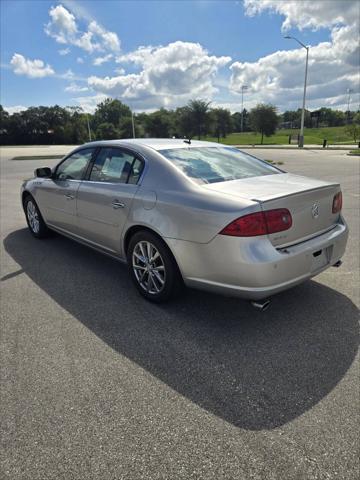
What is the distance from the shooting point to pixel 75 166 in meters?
4.69

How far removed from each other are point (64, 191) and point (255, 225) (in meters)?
2.97

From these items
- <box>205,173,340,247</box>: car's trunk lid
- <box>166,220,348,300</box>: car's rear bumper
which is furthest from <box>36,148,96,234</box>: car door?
<box>205,173,340,247</box>: car's trunk lid

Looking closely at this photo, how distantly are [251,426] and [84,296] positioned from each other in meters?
2.26

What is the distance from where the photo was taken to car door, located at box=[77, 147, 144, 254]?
3.66 m

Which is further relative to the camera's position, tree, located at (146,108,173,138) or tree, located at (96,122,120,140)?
tree, located at (96,122,120,140)

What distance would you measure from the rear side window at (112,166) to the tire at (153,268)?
0.74m

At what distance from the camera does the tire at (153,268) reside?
10.6 ft

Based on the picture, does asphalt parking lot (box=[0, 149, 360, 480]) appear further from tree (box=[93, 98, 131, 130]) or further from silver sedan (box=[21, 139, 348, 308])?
tree (box=[93, 98, 131, 130])

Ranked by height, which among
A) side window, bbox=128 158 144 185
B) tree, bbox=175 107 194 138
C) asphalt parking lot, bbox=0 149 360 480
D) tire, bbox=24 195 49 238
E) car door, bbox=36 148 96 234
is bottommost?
asphalt parking lot, bbox=0 149 360 480

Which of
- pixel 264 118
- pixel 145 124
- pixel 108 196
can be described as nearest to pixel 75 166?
pixel 108 196

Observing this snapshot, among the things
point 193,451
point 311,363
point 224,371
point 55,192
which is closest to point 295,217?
point 311,363

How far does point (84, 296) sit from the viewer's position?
12.3 ft

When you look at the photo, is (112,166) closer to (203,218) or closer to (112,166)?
(112,166)

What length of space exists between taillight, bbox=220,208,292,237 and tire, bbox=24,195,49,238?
3.85m
